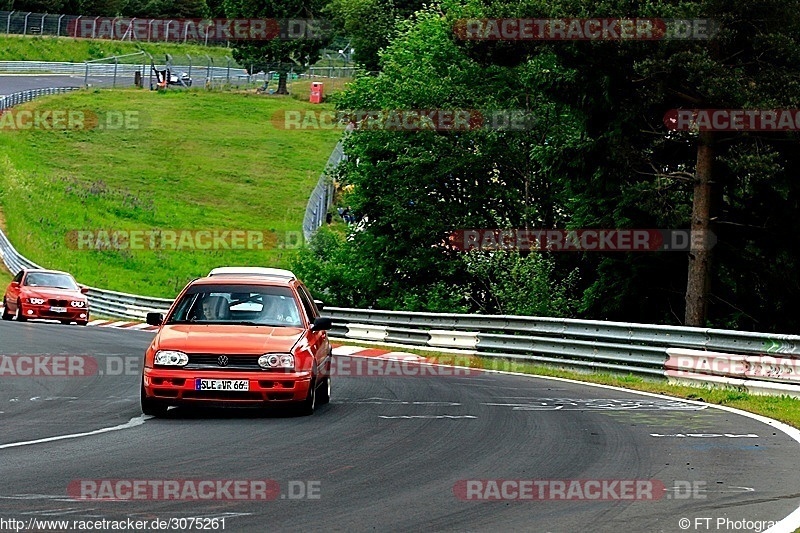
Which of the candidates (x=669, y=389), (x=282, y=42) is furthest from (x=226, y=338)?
(x=282, y=42)

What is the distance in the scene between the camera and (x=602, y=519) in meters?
8.22

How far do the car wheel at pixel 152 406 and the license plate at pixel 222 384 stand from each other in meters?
0.54

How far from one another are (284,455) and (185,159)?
2893 inches

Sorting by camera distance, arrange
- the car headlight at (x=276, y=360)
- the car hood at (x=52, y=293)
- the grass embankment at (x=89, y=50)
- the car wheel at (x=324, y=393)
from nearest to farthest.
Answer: the car headlight at (x=276, y=360) → the car wheel at (x=324, y=393) → the car hood at (x=52, y=293) → the grass embankment at (x=89, y=50)

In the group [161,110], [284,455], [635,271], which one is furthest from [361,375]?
[161,110]

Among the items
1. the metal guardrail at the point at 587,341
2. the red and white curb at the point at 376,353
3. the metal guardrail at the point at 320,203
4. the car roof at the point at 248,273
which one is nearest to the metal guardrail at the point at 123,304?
the metal guardrail at the point at 587,341

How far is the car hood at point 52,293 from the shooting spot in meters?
34.9

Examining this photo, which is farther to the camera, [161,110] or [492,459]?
[161,110]

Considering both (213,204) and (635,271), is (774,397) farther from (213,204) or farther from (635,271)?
(213,204)

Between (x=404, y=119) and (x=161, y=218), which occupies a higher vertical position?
(x=404, y=119)

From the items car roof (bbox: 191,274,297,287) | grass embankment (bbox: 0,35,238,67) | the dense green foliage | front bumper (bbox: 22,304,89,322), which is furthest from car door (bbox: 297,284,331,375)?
grass embankment (bbox: 0,35,238,67)

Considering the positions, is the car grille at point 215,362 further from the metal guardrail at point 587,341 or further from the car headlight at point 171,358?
the metal guardrail at point 587,341

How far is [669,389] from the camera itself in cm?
1873

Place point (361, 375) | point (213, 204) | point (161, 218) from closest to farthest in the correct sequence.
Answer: point (361, 375) < point (161, 218) < point (213, 204)
